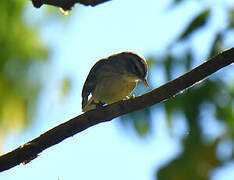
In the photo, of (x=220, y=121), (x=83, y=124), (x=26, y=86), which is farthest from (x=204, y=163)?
(x=26, y=86)

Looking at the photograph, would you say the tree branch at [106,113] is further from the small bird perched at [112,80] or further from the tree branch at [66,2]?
the small bird perched at [112,80]

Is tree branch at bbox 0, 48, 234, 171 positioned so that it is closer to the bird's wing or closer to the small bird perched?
the small bird perched

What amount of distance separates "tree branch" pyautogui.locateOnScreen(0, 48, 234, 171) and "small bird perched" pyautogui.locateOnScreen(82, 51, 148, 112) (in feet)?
5.47

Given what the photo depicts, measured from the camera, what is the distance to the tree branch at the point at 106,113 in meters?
2.59

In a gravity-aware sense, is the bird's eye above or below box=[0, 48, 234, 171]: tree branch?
below

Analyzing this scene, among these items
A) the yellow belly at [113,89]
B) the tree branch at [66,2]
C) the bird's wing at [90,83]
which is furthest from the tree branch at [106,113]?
the bird's wing at [90,83]

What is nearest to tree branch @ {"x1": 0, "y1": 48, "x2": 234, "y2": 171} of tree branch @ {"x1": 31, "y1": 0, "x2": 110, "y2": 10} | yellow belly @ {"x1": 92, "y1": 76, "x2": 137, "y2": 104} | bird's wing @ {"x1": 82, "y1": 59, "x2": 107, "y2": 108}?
tree branch @ {"x1": 31, "y1": 0, "x2": 110, "y2": 10}

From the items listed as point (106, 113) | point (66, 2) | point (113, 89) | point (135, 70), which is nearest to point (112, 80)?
point (113, 89)

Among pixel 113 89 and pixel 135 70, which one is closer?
pixel 113 89

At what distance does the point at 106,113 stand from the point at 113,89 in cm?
187

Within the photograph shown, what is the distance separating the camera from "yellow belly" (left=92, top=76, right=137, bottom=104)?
4645mm

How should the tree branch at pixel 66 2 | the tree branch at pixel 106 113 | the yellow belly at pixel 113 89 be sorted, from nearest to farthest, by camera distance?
1. the tree branch at pixel 66 2
2. the tree branch at pixel 106 113
3. the yellow belly at pixel 113 89

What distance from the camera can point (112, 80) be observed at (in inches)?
188

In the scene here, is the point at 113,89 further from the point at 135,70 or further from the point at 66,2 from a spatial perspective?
the point at 66,2
